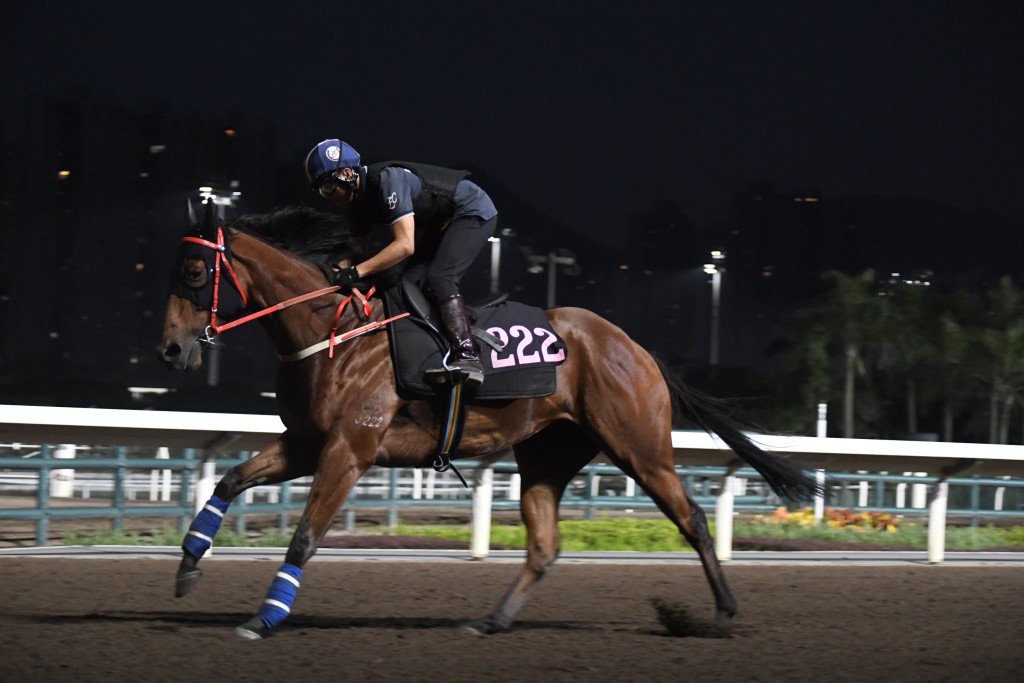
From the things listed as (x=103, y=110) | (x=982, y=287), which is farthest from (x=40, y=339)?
(x=982, y=287)

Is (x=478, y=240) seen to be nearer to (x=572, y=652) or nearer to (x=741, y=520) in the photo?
(x=572, y=652)

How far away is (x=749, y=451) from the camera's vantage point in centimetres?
706

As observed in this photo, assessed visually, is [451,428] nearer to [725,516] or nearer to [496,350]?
[496,350]

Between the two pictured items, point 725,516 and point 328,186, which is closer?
point 328,186

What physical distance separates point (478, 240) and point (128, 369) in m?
56.5

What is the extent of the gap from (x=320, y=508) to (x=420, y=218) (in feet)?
4.91

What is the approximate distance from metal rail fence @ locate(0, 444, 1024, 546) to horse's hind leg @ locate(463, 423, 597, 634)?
1.50m

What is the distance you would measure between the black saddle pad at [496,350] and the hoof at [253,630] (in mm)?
1173

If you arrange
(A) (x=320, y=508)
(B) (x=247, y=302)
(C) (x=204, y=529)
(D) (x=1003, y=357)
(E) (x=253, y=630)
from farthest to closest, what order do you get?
1. (D) (x=1003, y=357)
2. (B) (x=247, y=302)
3. (C) (x=204, y=529)
4. (A) (x=320, y=508)
5. (E) (x=253, y=630)

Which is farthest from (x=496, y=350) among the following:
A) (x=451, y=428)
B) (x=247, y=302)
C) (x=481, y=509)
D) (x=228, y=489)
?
(x=481, y=509)

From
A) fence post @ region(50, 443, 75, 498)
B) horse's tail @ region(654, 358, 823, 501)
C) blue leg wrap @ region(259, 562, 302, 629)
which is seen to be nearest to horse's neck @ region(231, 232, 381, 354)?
blue leg wrap @ region(259, 562, 302, 629)

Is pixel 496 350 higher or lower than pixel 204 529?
higher

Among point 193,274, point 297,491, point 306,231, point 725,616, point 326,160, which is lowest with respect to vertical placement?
point 297,491

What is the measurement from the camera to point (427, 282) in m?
5.98
